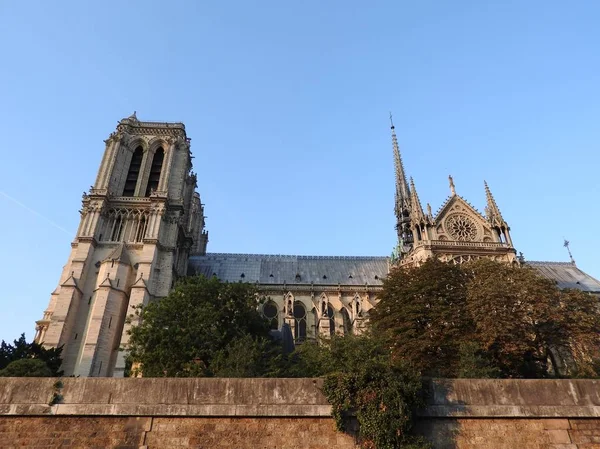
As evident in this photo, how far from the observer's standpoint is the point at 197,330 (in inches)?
905

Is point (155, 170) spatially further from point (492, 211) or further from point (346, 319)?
point (492, 211)

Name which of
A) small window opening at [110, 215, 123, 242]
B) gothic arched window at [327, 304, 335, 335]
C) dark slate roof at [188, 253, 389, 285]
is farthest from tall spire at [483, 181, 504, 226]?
small window opening at [110, 215, 123, 242]

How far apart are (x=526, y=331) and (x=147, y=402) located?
64.6ft

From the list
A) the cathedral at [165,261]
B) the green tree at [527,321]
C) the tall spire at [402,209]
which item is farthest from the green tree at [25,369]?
the tall spire at [402,209]

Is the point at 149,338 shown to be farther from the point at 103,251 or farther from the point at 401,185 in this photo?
the point at 401,185

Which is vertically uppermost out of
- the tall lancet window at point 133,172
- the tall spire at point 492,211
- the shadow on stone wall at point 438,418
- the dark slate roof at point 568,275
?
the tall lancet window at point 133,172

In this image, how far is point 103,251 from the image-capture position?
36.3m

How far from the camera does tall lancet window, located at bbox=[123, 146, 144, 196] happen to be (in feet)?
139

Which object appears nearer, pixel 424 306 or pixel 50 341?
pixel 424 306

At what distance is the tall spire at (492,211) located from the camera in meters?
39.6

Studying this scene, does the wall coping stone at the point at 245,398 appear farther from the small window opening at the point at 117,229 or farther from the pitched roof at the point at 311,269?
the pitched roof at the point at 311,269

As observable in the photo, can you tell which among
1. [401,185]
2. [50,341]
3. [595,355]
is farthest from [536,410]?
[401,185]

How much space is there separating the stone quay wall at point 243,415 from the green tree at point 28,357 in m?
14.2

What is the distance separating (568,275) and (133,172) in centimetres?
5071
